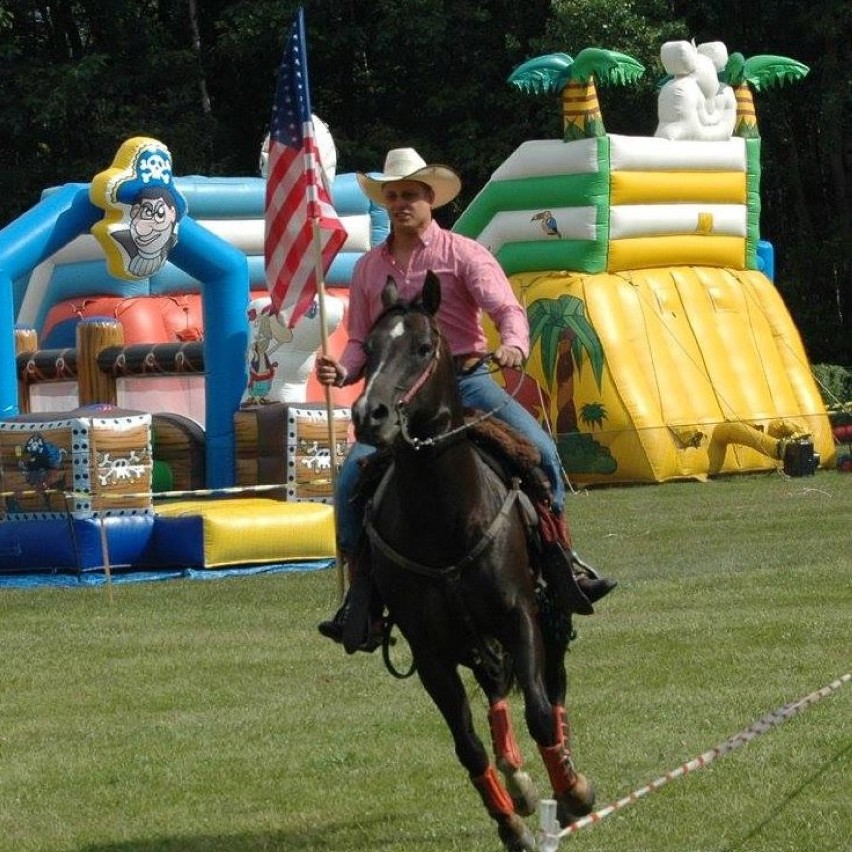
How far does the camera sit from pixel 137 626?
1334 centimetres

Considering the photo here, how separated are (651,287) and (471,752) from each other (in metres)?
18.2

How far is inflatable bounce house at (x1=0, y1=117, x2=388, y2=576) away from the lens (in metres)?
16.1

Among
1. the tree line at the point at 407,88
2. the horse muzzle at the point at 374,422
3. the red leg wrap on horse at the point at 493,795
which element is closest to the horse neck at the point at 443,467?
the horse muzzle at the point at 374,422

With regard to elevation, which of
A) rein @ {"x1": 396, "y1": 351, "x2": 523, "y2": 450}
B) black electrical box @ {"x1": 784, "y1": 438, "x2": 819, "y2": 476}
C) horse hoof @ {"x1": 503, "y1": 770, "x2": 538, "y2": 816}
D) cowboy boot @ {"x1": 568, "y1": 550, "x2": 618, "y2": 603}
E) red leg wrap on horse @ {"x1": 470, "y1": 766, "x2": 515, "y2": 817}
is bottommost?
black electrical box @ {"x1": 784, "y1": 438, "x2": 819, "y2": 476}

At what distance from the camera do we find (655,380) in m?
23.6

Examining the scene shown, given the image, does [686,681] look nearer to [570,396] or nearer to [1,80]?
[570,396]

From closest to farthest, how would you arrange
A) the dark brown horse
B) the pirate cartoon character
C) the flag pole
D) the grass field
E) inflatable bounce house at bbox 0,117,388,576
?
the dark brown horse < the grass field < the flag pole < inflatable bounce house at bbox 0,117,388,576 < the pirate cartoon character

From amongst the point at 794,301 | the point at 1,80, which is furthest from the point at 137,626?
the point at 1,80

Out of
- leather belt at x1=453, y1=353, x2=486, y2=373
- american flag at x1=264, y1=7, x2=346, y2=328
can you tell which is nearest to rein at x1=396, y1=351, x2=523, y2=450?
leather belt at x1=453, y1=353, x2=486, y2=373

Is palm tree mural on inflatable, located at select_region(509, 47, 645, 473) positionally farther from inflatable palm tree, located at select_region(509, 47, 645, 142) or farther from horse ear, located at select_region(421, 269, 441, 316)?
horse ear, located at select_region(421, 269, 441, 316)

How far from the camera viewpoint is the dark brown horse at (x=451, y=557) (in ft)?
20.9

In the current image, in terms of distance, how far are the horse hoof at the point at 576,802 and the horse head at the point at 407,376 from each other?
4.47ft

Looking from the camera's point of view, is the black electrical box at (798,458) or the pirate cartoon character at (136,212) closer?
the pirate cartoon character at (136,212)

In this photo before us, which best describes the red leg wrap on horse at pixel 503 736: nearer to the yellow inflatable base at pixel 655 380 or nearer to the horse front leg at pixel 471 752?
the horse front leg at pixel 471 752
